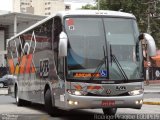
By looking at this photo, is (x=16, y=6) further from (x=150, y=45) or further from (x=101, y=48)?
(x=150, y=45)

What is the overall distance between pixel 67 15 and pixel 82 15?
45cm

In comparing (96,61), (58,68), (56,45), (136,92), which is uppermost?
(56,45)

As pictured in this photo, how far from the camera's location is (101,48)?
13875 mm

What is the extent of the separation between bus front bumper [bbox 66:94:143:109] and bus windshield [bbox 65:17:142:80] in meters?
0.56

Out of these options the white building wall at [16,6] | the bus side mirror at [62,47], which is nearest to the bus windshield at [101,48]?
the bus side mirror at [62,47]

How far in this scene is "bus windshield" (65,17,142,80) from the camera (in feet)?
44.6

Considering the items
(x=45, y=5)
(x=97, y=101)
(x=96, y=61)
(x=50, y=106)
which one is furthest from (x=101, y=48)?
(x=45, y=5)

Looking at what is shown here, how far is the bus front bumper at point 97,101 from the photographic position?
13375 mm

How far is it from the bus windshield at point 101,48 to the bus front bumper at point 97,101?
562mm

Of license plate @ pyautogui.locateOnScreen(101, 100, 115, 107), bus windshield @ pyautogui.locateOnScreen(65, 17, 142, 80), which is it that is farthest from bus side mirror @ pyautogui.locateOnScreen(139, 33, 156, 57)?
license plate @ pyautogui.locateOnScreen(101, 100, 115, 107)

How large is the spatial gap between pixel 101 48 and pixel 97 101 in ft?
5.17

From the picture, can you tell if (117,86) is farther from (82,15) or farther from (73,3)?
(73,3)

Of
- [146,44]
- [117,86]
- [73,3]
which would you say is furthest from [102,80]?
→ [73,3]

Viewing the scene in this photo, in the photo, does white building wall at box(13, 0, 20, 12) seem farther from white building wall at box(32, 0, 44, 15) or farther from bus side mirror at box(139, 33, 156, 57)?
bus side mirror at box(139, 33, 156, 57)
